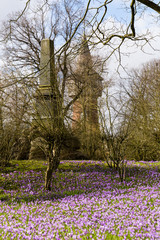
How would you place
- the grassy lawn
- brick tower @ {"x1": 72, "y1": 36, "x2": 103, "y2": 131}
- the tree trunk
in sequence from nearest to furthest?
1. the grassy lawn
2. the tree trunk
3. brick tower @ {"x1": 72, "y1": 36, "x2": 103, "y2": 131}

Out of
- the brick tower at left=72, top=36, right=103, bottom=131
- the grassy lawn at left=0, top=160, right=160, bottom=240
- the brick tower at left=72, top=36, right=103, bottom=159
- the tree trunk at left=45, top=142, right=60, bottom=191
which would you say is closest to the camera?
the grassy lawn at left=0, top=160, right=160, bottom=240

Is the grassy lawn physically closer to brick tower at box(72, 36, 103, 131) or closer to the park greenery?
the park greenery

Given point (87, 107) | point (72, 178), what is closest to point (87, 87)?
point (87, 107)

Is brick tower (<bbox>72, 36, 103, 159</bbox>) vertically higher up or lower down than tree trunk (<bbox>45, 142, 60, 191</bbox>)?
higher up

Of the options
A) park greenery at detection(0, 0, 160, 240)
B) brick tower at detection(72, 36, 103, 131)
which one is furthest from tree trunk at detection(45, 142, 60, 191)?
brick tower at detection(72, 36, 103, 131)

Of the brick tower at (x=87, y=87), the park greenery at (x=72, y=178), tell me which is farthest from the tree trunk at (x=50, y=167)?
the brick tower at (x=87, y=87)

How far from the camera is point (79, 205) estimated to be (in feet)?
18.1

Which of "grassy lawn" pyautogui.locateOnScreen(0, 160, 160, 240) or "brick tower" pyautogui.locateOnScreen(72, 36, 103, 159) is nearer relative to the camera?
"grassy lawn" pyautogui.locateOnScreen(0, 160, 160, 240)

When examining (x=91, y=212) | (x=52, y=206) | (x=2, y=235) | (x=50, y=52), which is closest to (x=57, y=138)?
(x=52, y=206)

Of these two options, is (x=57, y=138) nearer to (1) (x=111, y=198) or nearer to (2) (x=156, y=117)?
(1) (x=111, y=198)

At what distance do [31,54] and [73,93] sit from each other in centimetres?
520

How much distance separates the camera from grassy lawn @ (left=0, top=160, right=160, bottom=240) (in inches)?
154

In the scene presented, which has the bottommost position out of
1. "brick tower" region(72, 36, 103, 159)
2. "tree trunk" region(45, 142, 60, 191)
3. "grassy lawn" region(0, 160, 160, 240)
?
"grassy lawn" region(0, 160, 160, 240)

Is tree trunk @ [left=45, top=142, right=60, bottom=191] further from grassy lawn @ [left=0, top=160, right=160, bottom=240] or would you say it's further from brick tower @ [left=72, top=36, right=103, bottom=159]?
brick tower @ [left=72, top=36, right=103, bottom=159]
